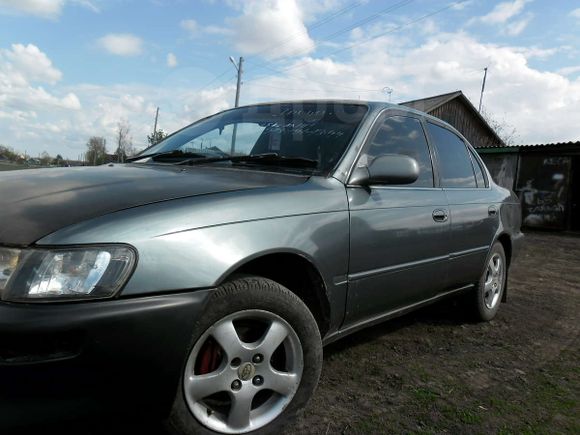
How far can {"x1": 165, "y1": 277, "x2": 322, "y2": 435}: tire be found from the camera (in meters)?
1.87

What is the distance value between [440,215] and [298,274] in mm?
1369

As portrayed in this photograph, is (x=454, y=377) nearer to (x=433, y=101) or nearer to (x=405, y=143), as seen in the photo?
(x=405, y=143)

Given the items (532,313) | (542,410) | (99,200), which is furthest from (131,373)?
(532,313)

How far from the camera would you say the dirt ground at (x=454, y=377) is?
249 cm

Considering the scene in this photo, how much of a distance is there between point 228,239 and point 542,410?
2.03 metres

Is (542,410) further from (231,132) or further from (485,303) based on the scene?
(231,132)

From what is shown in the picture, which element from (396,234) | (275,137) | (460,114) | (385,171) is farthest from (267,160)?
(460,114)

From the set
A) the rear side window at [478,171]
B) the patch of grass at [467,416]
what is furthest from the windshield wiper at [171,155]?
the rear side window at [478,171]

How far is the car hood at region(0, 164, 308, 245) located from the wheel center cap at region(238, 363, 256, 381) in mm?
723

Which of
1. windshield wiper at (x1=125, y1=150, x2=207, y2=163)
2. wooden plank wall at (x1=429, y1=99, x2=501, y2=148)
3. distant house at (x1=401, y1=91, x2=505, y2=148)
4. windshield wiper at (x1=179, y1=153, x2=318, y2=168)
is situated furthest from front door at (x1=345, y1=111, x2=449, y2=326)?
wooden plank wall at (x1=429, y1=99, x2=501, y2=148)

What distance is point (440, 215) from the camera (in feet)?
10.8

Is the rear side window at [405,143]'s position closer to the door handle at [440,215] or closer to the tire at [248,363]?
the door handle at [440,215]

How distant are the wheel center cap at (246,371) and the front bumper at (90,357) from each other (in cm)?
30

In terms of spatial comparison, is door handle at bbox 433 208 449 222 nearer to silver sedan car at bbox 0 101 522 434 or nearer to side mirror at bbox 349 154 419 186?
silver sedan car at bbox 0 101 522 434
